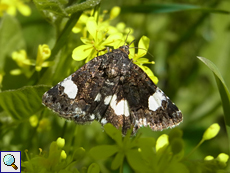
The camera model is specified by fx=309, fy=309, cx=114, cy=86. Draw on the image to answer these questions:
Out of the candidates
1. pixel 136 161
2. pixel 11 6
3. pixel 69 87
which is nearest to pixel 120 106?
pixel 69 87

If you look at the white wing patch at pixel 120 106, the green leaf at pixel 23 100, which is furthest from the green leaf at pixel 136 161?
the green leaf at pixel 23 100

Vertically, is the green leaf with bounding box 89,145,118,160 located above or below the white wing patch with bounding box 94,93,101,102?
below

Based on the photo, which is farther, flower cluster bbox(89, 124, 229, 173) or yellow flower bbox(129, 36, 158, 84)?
yellow flower bbox(129, 36, 158, 84)

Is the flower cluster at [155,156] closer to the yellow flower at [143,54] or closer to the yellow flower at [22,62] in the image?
the yellow flower at [143,54]

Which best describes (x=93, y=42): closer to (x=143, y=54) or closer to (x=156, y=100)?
(x=143, y=54)

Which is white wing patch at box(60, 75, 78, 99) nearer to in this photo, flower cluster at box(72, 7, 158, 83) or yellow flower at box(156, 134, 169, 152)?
flower cluster at box(72, 7, 158, 83)

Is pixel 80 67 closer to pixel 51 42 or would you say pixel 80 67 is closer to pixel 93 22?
pixel 93 22

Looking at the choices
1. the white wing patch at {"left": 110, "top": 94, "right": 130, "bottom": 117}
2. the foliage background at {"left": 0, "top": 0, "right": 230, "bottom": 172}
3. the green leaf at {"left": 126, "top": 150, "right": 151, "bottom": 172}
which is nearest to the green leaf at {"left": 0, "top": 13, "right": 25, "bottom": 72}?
the foliage background at {"left": 0, "top": 0, "right": 230, "bottom": 172}

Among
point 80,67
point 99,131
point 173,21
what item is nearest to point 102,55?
point 80,67
